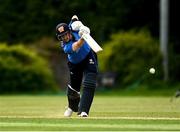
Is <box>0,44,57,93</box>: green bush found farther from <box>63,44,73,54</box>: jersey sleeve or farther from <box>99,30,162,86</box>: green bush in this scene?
<box>63,44,73,54</box>: jersey sleeve

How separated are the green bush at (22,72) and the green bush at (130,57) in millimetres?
3448

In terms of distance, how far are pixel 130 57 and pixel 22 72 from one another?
595 cm

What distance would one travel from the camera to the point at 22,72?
131 ft

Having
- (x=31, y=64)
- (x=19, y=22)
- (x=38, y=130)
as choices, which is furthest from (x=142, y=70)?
(x=38, y=130)

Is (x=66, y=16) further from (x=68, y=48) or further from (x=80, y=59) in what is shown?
(x=68, y=48)

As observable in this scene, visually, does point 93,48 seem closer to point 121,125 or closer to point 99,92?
point 121,125

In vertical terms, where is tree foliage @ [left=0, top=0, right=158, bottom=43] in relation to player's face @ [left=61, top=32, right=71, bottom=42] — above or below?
above

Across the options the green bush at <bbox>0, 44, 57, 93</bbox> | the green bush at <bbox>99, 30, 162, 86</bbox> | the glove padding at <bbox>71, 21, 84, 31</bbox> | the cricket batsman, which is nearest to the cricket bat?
the cricket batsman

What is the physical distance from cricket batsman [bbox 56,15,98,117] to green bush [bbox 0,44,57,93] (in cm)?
2261

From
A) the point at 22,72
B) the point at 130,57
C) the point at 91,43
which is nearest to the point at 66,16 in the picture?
the point at 130,57

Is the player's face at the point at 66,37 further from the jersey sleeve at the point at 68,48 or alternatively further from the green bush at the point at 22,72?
the green bush at the point at 22,72

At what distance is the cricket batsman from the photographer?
15914mm

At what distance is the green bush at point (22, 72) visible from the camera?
129ft

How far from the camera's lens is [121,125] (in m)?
13.3
